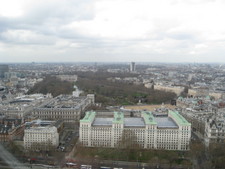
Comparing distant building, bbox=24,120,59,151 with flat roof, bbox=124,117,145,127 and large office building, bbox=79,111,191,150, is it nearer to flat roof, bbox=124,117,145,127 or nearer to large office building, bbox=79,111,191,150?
large office building, bbox=79,111,191,150

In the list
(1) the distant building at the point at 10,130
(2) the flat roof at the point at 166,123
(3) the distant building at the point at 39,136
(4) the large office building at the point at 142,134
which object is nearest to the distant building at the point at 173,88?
(2) the flat roof at the point at 166,123

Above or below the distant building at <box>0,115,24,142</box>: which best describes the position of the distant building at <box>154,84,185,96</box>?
above

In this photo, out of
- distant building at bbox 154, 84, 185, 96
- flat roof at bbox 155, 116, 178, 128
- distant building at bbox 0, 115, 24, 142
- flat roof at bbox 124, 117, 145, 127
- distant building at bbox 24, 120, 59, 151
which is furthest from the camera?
distant building at bbox 154, 84, 185, 96

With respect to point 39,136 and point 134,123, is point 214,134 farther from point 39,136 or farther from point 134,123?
point 39,136

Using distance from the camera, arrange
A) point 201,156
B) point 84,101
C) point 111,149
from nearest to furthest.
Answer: point 201,156 → point 111,149 → point 84,101

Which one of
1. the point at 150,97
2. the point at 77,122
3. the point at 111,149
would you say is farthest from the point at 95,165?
the point at 150,97

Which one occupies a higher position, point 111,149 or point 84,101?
point 84,101

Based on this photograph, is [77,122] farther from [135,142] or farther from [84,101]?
[135,142]

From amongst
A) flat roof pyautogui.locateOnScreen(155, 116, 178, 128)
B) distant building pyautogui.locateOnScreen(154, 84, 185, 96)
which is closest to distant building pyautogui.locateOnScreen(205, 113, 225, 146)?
flat roof pyautogui.locateOnScreen(155, 116, 178, 128)

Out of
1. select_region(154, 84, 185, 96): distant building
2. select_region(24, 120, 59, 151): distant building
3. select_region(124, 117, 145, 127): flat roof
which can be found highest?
select_region(154, 84, 185, 96): distant building

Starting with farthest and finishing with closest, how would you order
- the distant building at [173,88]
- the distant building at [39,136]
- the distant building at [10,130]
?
the distant building at [173,88] < the distant building at [10,130] < the distant building at [39,136]

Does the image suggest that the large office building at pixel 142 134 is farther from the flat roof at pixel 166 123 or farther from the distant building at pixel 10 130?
the distant building at pixel 10 130
